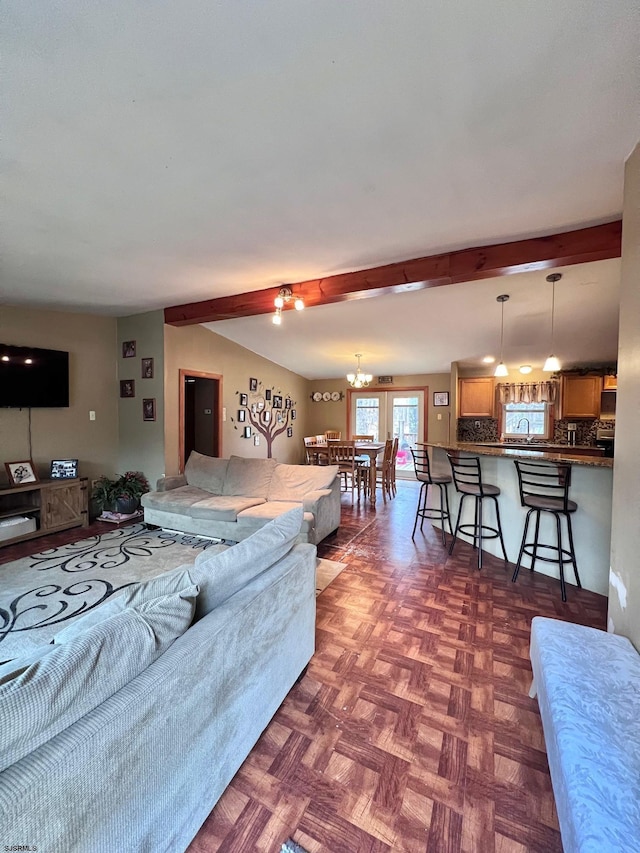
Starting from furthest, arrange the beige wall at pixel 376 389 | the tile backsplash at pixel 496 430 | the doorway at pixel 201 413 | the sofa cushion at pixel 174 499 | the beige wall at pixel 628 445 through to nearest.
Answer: the beige wall at pixel 376 389, the tile backsplash at pixel 496 430, the doorway at pixel 201 413, the sofa cushion at pixel 174 499, the beige wall at pixel 628 445

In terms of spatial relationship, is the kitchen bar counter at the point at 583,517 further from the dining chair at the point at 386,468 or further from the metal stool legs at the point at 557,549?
the dining chair at the point at 386,468

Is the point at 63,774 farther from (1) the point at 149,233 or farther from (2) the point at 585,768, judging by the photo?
(1) the point at 149,233

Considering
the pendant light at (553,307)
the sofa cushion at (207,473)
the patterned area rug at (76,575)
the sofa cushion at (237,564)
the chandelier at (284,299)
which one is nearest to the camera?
the sofa cushion at (237,564)

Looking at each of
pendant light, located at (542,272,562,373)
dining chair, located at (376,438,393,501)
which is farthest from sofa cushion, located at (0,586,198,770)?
dining chair, located at (376,438,393,501)

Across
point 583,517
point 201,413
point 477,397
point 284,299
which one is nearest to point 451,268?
point 284,299

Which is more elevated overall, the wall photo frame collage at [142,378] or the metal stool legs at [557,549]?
the wall photo frame collage at [142,378]

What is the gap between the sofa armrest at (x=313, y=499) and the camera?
11.4 ft

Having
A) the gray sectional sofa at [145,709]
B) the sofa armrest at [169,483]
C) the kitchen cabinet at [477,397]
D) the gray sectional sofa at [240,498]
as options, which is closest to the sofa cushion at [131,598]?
the gray sectional sofa at [145,709]

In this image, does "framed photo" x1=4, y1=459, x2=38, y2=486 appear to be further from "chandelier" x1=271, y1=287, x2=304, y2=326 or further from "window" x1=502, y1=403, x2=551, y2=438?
"window" x1=502, y1=403, x2=551, y2=438

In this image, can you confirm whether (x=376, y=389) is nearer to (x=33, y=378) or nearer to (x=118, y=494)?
(x=118, y=494)

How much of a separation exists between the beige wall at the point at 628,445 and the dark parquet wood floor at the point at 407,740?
2.05 ft

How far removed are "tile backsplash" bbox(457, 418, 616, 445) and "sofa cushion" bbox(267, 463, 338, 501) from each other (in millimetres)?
3956

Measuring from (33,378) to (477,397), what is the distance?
22.2 ft

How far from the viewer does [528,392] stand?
6164 mm
